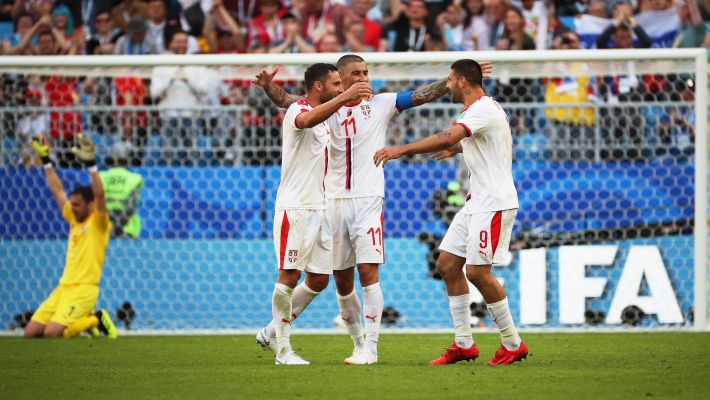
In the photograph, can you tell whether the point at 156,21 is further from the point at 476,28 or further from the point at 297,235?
the point at 297,235

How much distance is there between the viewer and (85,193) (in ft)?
37.6

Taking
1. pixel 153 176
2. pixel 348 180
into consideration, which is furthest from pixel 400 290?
pixel 348 180

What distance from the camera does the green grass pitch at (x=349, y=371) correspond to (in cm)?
621

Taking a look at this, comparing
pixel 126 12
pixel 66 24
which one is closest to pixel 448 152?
pixel 126 12

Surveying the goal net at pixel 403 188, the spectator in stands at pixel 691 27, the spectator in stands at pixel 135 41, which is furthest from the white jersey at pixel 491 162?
the spectator in stands at pixel 135 41

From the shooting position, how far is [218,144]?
12.4m

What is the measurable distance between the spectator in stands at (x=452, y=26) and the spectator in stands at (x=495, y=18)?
389mm

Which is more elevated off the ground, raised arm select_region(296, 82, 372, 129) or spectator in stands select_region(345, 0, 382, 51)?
spectator in stands select_region(345, 0, 382, 51)

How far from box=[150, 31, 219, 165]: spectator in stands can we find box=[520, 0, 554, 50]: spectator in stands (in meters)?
4.83

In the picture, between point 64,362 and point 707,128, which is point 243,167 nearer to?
point 64,362

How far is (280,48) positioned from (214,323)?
4403 millimetres

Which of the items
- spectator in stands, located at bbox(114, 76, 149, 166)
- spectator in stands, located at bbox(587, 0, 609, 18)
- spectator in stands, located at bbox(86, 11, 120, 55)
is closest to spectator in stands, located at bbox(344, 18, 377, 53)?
spectator in stands, located at bbox(587, 0, 609, 18)

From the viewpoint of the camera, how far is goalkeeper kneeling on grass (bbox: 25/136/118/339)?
447 inches

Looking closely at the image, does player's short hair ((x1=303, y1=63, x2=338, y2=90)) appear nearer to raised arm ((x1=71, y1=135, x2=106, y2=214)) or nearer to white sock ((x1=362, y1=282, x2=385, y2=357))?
white sock ((x1=362, y1=282, x2=385, y2=357))
